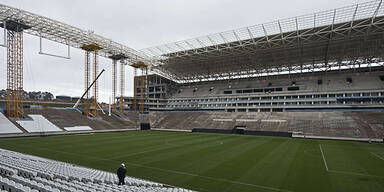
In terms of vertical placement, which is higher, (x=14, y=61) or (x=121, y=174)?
(x=14, y=61)

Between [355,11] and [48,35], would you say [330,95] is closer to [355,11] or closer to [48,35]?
[355,11]

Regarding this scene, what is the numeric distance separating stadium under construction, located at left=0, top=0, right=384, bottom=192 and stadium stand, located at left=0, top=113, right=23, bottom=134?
0.40 ft

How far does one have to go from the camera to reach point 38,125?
38125 millimetres

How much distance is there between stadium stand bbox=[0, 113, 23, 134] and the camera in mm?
32866

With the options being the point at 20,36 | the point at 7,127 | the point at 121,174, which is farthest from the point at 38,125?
the point at 121,174

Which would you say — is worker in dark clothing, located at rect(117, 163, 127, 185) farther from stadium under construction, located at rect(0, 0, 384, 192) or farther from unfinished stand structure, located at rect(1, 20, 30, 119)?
unfinished stand structure, located at rect(1, 20, 30, 119)

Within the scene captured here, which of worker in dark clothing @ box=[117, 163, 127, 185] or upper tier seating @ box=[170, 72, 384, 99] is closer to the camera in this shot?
worker in dark clothing @ box=[117, 163, 127, 185]

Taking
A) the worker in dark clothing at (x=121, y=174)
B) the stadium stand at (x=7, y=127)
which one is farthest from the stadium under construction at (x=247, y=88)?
the worker in dark clothing at (x=121, y=174)

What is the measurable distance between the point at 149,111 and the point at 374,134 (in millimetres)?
55361

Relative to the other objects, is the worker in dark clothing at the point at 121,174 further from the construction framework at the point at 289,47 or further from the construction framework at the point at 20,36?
the construction framework at the point at 20,36

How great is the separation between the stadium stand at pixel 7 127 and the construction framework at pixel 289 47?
1205 inches

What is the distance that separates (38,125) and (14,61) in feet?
40.3

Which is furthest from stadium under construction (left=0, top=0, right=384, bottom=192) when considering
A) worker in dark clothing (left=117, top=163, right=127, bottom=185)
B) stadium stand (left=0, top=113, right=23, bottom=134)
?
worker in dark clothing (left=117, top=163, right=127, bottom=185)

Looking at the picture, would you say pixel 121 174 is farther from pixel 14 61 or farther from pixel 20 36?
pixel 20 36
